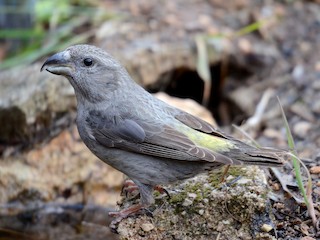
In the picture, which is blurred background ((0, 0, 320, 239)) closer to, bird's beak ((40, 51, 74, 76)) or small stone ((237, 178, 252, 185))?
small stone ((237, 178, 252, 185))

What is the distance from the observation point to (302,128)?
6.88 m

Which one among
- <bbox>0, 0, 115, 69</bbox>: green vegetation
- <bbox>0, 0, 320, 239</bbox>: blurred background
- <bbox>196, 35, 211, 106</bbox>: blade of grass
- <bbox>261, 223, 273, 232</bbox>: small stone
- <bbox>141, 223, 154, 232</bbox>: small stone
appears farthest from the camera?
<bbox>0, 0, 115, 69</bbox>: green vegetation

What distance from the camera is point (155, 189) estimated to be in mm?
4828

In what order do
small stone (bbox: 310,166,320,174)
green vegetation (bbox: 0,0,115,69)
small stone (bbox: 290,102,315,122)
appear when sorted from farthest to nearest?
green vegetation (bbox: 0,0,115,69)
small stone (bbox: 290,102,315,122)
small stone (bbox: 310,166,320,174)

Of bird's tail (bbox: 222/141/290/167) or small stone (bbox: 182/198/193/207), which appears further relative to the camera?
small stone (bbox: 182/198/193/207)

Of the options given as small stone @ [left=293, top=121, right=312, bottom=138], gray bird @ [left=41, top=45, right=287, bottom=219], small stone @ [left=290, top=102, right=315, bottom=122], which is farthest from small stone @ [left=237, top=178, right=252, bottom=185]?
small stone @ [left=290, top=102, right=315, bottom=122]

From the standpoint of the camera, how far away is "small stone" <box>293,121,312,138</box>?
6.80 metres

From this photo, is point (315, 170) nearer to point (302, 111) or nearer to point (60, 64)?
point (60, 64)

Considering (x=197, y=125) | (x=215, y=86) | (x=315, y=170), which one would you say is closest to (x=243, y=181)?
(x=197, y=125)

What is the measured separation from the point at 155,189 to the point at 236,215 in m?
0.74

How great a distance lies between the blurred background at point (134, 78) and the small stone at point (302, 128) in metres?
0.01

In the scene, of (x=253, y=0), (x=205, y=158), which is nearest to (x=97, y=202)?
(x=205, y=158)

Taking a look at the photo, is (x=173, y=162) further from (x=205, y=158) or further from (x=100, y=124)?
(x=100, y=124)

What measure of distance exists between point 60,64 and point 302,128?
10.3 feet
